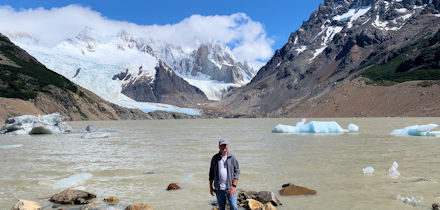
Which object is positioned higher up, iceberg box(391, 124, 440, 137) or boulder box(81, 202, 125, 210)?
iceberg box(391, 124, 440, 137)

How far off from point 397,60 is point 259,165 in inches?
5897

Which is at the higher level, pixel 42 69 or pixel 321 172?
pixel 42 69

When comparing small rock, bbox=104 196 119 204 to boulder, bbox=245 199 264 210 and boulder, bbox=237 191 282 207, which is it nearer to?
boulder, bbox=237 191 282 207

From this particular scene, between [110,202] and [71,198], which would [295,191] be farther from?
[71,198]

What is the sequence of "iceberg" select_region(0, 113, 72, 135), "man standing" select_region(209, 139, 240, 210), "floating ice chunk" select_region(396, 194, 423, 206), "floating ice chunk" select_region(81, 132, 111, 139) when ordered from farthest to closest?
A: "iceberg" select_region(0, 113, 72, 135) → "floating ice chunk" select_region(81, 132, 111, 139) → "floating ice chunk" select_region(396, 194, 423, 206) → "man standing" select_region(209, 139, 240, 210)

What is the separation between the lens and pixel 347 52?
646ft

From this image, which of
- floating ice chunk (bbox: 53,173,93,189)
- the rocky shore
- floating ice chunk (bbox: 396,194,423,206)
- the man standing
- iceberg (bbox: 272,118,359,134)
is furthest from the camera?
iceberg (bbox: 272,118,359,134)

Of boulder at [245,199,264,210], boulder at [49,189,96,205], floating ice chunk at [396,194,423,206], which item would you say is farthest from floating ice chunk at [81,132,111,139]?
floating ice chunk at [396,194,423,206]

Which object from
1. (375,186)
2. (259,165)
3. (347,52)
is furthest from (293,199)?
(347,52)

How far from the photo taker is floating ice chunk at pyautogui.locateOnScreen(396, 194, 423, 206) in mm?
10625

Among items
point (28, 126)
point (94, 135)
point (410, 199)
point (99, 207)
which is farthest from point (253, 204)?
point (28, 126)

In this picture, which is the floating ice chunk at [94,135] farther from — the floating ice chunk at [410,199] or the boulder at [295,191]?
the floating ice chunk at [410,199]

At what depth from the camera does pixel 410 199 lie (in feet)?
35.7

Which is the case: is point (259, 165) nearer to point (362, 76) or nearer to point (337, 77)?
point (362, 76)
